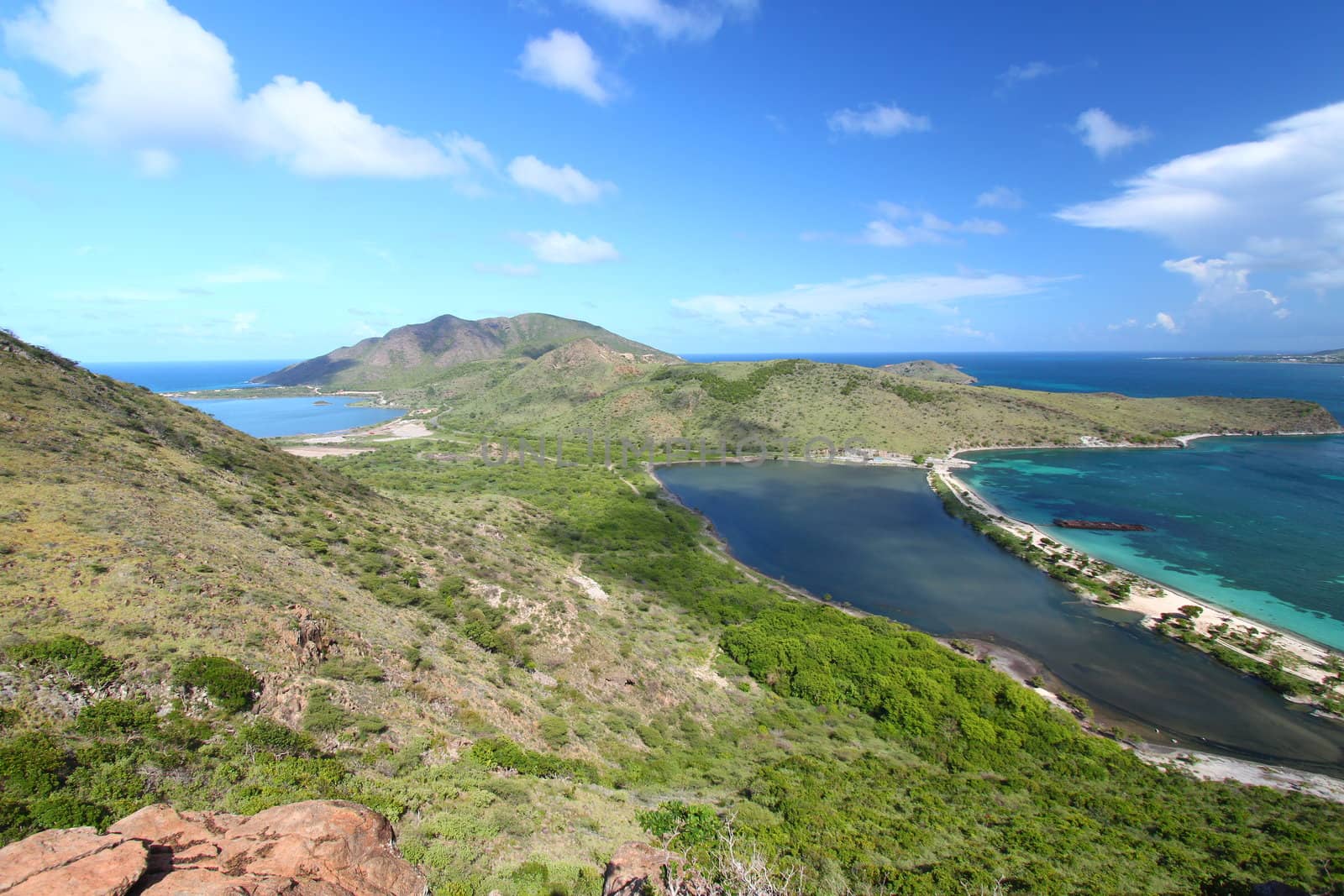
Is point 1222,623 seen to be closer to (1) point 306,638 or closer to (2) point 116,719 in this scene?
(1) point 306,638

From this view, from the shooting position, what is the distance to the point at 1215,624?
141ft

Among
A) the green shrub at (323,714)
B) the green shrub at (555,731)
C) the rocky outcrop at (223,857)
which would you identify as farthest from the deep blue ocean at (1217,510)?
the green shrub at (323,714)

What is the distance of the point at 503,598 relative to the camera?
103 ft

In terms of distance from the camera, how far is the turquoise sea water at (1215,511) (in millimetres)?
49875

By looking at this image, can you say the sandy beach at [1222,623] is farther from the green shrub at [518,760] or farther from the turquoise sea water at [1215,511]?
the green shrub at [518,760]

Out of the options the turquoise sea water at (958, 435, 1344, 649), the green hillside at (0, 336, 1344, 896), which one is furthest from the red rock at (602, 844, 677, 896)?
the turquoise sea water at (958, 435, 1344, 649)

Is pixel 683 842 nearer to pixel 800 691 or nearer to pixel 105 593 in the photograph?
pixel 800 691

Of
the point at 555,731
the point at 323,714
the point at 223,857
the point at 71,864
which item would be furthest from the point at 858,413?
the point at 71,864

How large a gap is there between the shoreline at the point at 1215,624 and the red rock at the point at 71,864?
56615mm

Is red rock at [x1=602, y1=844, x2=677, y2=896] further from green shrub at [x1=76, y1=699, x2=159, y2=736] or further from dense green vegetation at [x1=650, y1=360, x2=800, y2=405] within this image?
dense green vegetation at [x1=650, y1=360, x2=800, y2=405]

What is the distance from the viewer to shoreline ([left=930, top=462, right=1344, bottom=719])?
3741 cm

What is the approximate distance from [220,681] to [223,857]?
8.15 metres

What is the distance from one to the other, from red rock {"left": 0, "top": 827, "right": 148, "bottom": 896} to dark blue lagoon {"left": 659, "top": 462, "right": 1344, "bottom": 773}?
44.9 m

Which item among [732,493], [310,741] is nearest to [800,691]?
[310,741]
